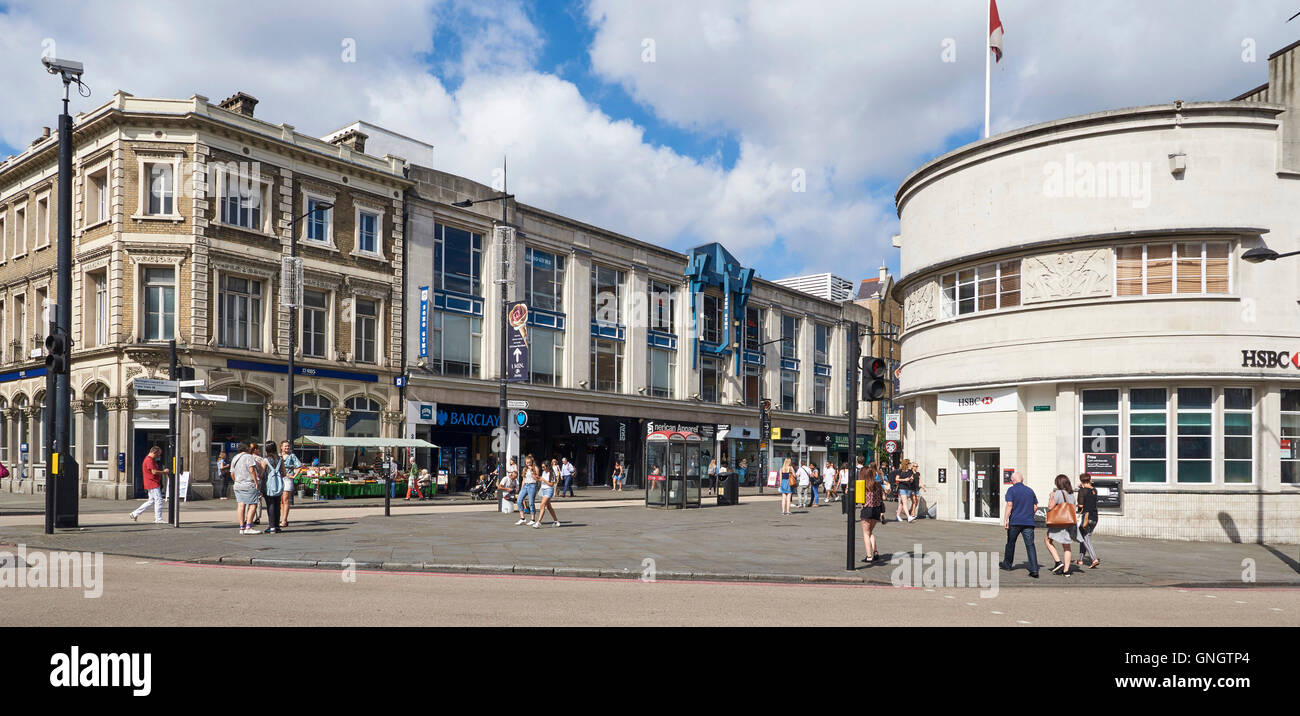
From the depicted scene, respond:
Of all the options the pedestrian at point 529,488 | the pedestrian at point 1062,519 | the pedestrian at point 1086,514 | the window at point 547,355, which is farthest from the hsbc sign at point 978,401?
the window at point 547,355

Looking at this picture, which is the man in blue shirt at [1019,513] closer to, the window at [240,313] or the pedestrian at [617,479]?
the window at [240,313]

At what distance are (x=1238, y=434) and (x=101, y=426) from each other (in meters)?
33.1

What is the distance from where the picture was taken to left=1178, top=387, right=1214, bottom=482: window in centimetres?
2022

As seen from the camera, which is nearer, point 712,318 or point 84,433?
point 84,433

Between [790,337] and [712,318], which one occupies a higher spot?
[712,318]

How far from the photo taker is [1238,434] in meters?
20.2

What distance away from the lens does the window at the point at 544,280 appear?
4175cm

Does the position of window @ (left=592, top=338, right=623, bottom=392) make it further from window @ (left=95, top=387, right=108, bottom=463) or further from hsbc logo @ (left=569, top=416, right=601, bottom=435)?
window @ (left=95, top=387, right=108, bottom=463)

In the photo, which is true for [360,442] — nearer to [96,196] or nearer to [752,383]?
[96,196]

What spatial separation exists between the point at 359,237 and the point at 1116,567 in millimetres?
29053

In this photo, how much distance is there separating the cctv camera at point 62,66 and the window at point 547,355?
84.6 feet

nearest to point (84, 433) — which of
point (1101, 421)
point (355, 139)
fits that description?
point (355, 139)
